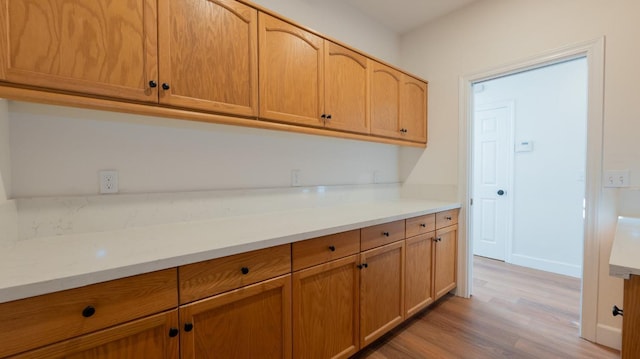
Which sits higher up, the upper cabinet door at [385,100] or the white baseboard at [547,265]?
the upper cabinet door at [385,100]

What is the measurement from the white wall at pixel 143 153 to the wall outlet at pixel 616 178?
1892 mm

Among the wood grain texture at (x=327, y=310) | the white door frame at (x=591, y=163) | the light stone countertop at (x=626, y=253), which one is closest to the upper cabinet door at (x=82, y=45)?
the wood grain texture at (x=327, y=310)

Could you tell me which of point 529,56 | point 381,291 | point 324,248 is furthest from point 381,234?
point 529,56

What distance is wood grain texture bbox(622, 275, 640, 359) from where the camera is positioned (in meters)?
0.85

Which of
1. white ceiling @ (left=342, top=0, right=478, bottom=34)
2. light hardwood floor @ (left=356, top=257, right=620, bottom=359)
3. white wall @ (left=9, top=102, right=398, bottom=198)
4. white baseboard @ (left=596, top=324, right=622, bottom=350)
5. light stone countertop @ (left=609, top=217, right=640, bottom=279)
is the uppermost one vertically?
white ceiling @ (left=342, top=0, right=478, bottom=34)

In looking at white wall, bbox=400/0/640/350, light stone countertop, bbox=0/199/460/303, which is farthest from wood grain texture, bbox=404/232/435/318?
white wall, bbox=400/0/640/350

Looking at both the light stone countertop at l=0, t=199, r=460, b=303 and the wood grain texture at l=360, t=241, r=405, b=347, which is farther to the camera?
the wood grain texture at l=360, t=241, r=405, b=347

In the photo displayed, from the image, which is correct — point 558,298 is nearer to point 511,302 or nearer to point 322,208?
point 511,302

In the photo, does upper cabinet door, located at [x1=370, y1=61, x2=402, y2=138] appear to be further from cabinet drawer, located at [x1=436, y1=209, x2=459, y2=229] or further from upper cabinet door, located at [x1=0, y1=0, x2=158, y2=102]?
upper cabinet door, located at [x1=0, y1=0, x2=158, y2=102]

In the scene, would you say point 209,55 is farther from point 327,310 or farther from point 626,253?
point 626,253

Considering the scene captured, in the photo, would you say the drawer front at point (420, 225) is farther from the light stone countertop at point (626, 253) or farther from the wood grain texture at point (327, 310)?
the light stone countertop at point (626, 253)

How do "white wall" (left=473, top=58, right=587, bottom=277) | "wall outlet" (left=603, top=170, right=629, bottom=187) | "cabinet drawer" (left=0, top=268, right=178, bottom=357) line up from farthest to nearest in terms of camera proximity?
"white wall" (left=473, top=58, right=587, bottom=277), "wall outlet" (left=603, top=170, right=629, bottom=187), "cabinet drawer" (left=0, top=268, right=178, bottom=357)

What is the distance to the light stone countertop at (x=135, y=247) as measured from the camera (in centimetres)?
74

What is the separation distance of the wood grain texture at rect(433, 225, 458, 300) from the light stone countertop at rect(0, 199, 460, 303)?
0.89m
